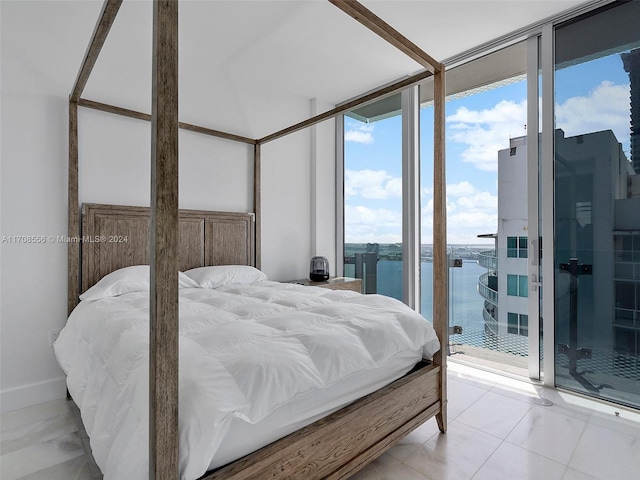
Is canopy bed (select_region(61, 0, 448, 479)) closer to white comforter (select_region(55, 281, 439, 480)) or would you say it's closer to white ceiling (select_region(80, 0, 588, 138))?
white comforter (select_region(55, 281, 439, 480))

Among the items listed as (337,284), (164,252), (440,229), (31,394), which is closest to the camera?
(164,252)

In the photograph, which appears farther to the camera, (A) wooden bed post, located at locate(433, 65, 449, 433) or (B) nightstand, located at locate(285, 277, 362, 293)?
(B) nightstand, located at locate(285, 277, 362, 293)

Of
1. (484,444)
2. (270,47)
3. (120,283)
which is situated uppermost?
(270,47)

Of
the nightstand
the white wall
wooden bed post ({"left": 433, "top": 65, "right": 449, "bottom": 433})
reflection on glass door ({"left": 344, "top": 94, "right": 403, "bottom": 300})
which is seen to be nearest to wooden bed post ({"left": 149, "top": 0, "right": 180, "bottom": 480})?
wooden bed post ({"left": 433, "top": 65, "right": 449, "bottom": 433})

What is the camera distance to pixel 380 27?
5.44 ft

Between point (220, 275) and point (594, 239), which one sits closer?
point (594, 239)

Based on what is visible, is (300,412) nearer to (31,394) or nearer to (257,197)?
(31,394)

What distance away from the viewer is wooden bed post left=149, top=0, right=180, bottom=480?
3.28 ft

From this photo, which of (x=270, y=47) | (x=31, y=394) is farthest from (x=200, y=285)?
(x=270, y=47)

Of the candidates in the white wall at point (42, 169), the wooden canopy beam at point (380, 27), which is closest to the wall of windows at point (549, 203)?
the wooden canopy beam at point (380, 27)

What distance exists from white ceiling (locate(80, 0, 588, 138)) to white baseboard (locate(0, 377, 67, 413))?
2037 millimetres

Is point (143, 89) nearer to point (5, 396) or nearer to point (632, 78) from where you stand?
point (5, 396)

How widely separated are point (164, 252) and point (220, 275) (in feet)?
6.21

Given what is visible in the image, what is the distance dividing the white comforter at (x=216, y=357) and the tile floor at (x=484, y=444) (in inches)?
15.1
